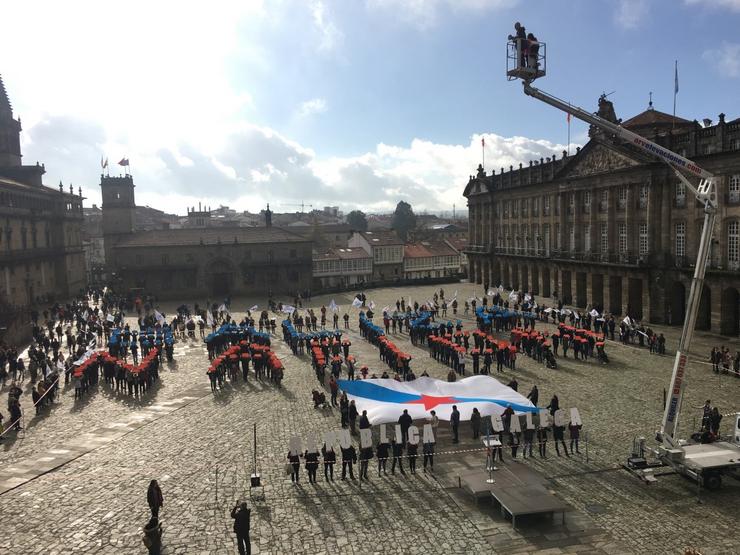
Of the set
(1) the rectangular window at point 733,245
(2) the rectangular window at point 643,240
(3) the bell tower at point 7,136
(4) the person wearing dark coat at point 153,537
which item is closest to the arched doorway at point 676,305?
(2) the rectangular window at point 643,240

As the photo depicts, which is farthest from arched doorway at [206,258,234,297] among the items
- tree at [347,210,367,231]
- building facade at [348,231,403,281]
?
tree at [347,210,367,231]

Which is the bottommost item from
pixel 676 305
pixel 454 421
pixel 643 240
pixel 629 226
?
pixel 454 421

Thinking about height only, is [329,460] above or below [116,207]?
below

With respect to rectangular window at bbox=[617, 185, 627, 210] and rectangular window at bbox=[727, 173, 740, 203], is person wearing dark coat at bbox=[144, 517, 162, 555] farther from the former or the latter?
rectangular window at bbox=[617, 185, 627, 210]

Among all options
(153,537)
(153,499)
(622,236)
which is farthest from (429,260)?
(153,537)

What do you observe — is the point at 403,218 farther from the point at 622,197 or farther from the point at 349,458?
the point at 349,458

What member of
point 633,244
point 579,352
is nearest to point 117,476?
point 579,352
